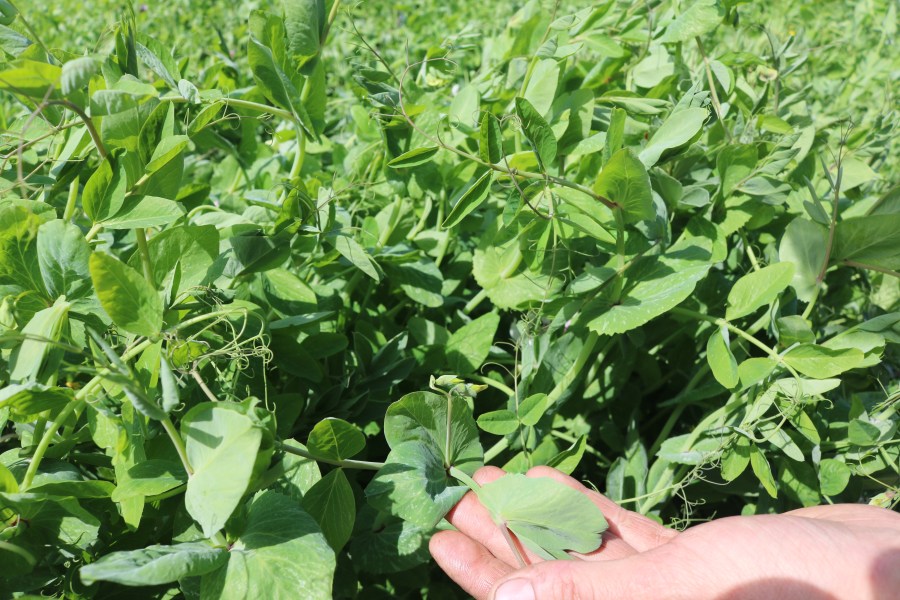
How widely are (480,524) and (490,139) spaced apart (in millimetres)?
460

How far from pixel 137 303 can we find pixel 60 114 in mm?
431

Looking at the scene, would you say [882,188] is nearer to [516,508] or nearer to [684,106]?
[684,106]

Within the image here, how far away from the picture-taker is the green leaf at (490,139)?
2.55ft

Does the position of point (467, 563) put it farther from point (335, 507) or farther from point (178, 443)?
point (178, 443)

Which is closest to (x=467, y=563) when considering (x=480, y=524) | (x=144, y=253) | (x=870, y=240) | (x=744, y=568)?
(x=480, y=524)

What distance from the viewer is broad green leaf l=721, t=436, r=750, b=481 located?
2.91 feet

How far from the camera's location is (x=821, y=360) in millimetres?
834

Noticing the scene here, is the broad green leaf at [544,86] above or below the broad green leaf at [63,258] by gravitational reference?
above

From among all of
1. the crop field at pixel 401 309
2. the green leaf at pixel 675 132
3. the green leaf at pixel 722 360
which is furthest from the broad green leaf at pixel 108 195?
the green leaf at pixel 722 360

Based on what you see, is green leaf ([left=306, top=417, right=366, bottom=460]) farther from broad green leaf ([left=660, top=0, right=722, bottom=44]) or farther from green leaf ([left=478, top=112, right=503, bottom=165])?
broad green leaf ([left=660, top=0, right=722, bottom=44])

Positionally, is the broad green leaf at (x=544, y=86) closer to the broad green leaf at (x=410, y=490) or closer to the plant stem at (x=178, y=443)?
the broad green leaf at (x=410, y=490)

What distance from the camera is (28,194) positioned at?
0.96 metres

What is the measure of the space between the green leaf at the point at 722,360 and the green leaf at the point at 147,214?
25.8 inches

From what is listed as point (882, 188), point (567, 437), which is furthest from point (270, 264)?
point (882, 188)
